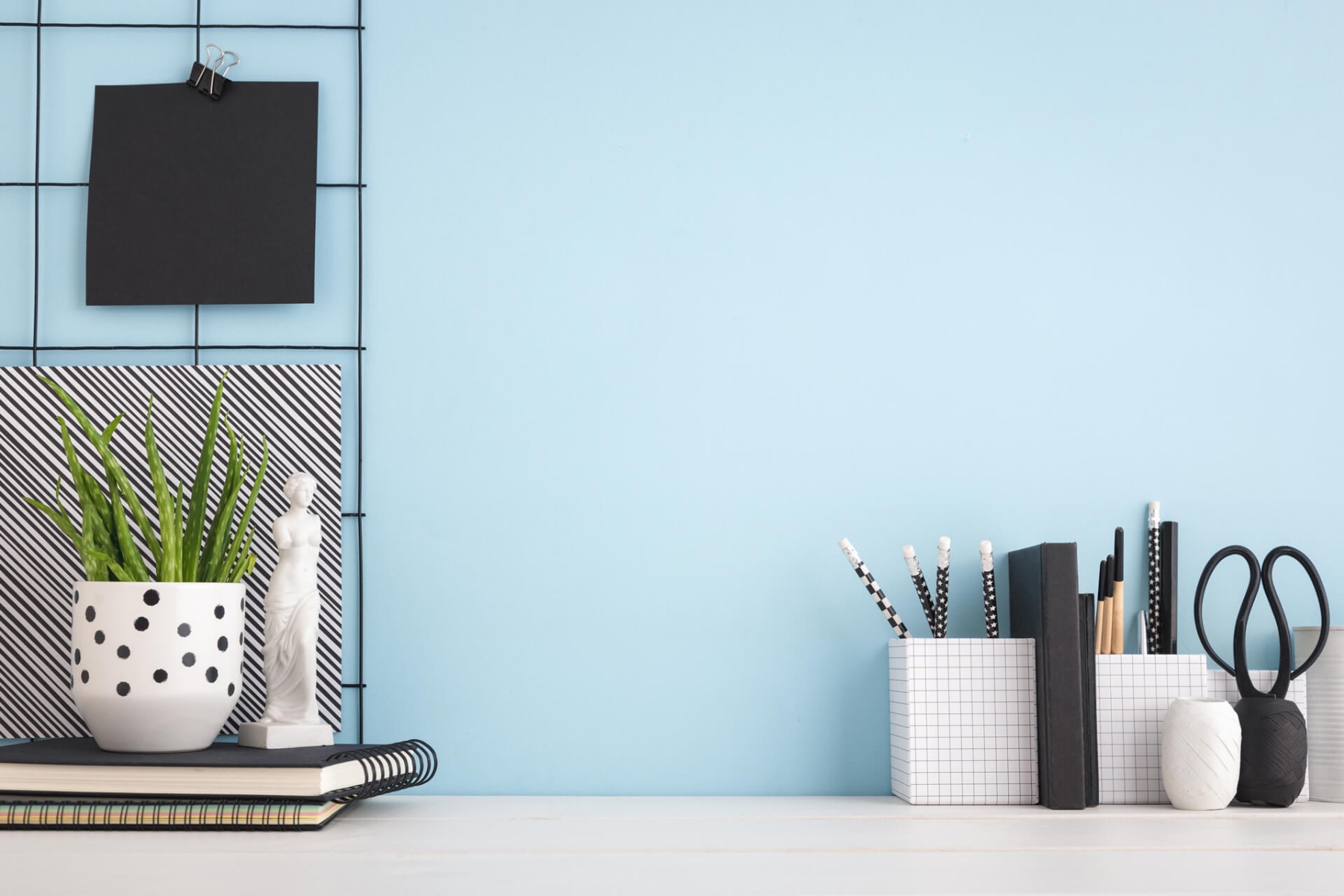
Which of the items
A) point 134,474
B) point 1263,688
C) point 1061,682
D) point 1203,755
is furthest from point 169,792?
point 1263,688

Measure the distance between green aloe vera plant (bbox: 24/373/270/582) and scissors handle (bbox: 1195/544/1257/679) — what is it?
0.81 m

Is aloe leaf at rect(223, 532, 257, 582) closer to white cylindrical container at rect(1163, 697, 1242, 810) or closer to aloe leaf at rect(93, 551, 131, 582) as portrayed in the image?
aloe leaf at rect(93, 551, 131, 582)

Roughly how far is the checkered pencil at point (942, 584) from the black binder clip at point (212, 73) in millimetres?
779

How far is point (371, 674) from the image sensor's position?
3.09 ft

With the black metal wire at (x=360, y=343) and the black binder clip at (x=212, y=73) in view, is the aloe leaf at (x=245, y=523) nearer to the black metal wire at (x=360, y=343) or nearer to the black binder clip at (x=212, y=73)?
the black metal wire at (x=360, y=343)

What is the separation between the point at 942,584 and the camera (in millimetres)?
918

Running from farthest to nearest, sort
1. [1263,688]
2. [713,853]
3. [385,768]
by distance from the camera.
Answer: [1263,688], [385,768], [713,853]

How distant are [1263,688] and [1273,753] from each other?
77mm

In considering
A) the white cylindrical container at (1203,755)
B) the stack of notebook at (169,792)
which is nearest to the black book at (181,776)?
→ the stack of notebook at (169,792)

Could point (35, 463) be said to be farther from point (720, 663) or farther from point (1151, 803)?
point (1151, 803)

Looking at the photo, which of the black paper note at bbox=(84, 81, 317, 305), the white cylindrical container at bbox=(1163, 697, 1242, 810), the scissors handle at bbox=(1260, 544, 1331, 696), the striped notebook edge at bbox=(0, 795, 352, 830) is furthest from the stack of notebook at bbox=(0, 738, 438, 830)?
the scissors handle at bbox=(1260, 544, 1331, 696)

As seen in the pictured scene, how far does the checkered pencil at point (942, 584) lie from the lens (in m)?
0.91

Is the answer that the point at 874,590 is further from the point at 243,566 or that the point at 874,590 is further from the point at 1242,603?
the point at 243,566

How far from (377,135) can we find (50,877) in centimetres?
66
